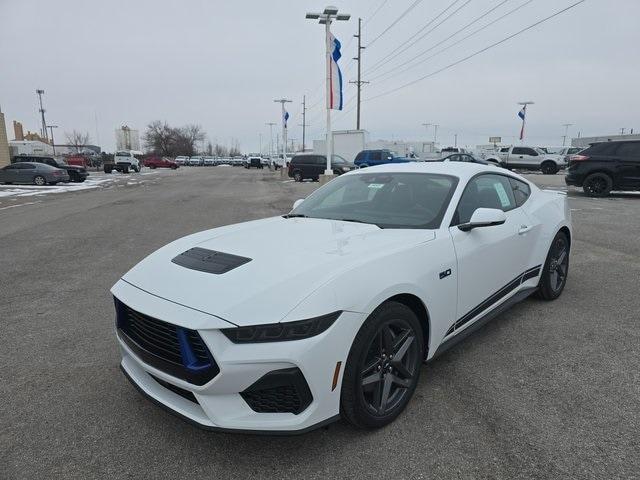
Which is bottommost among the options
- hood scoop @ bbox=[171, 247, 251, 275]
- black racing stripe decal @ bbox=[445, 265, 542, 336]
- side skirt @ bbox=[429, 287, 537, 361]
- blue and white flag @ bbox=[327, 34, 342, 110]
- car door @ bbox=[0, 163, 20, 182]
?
car door @ bbox=[0, 163, 20, 182]

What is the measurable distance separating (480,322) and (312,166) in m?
24.9

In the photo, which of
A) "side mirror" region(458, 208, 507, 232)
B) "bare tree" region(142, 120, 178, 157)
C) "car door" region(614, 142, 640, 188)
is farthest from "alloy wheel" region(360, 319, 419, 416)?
"bare tree" region(142, 120, 178, 157)

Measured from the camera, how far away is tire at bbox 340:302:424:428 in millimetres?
2326

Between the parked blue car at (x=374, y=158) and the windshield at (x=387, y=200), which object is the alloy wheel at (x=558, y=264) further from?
the parked blue car at (x=374, y=158)

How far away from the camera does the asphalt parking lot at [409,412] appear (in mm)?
2287

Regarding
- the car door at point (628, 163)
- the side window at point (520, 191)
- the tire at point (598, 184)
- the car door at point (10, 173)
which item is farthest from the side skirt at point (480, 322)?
the car door at point (10, 173)

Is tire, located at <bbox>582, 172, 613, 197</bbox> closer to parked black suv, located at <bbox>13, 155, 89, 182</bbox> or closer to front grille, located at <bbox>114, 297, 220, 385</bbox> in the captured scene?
front grille, located at <bbox>114, 297, 220, 385</bbox>

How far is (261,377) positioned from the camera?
6.89 ft

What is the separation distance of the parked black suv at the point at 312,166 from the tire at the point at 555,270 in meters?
22.7

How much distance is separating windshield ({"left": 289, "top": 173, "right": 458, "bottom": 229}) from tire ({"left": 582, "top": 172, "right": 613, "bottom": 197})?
559 inches

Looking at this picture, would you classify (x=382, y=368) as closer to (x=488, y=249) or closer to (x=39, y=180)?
(x=488, y=249)

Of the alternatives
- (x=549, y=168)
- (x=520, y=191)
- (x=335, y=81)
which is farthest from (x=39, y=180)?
(x=549, y=168)

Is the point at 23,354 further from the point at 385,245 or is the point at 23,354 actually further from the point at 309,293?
the point at 385,245

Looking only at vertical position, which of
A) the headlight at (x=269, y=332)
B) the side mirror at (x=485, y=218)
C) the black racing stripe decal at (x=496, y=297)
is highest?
the side mirror at (x=485, y=218)
